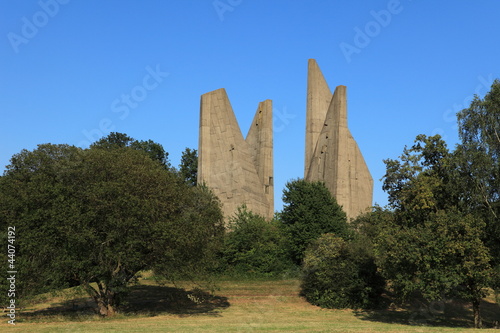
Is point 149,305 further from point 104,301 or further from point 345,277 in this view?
point 345,277

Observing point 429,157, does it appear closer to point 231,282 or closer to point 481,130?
point 481,130

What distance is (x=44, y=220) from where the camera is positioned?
2292 centimetres

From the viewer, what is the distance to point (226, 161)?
4956 centimetres

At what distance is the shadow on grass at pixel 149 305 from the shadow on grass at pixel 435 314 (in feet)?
28.2

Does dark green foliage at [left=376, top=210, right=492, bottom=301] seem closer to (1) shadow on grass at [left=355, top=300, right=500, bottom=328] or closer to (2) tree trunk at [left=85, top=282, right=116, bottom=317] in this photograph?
(1) shadow on grass at [left=355, top=300, right=500, bottom=328]

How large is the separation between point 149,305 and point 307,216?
15236 millimetres

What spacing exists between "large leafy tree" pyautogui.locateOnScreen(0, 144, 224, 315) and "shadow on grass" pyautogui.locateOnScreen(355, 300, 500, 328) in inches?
425

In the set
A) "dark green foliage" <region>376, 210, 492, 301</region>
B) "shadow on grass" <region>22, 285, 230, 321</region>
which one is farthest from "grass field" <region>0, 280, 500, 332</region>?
"dark green foliage" <region>376, 210, 492, 301</region>

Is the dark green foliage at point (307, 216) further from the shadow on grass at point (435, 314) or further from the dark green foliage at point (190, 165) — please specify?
the dark green foliage at point (190, 165)

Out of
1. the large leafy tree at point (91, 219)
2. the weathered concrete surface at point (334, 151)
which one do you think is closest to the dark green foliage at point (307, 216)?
the weathered concrete surface at point (334, 151)

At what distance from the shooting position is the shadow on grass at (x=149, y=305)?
26.6 metres

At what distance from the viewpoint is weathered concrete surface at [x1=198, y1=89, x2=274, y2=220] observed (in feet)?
160

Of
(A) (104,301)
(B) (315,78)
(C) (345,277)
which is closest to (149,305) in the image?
(A) (104,301)

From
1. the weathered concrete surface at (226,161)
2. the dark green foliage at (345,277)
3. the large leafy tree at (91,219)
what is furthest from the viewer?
the weathered concrete surface at (226,161)
